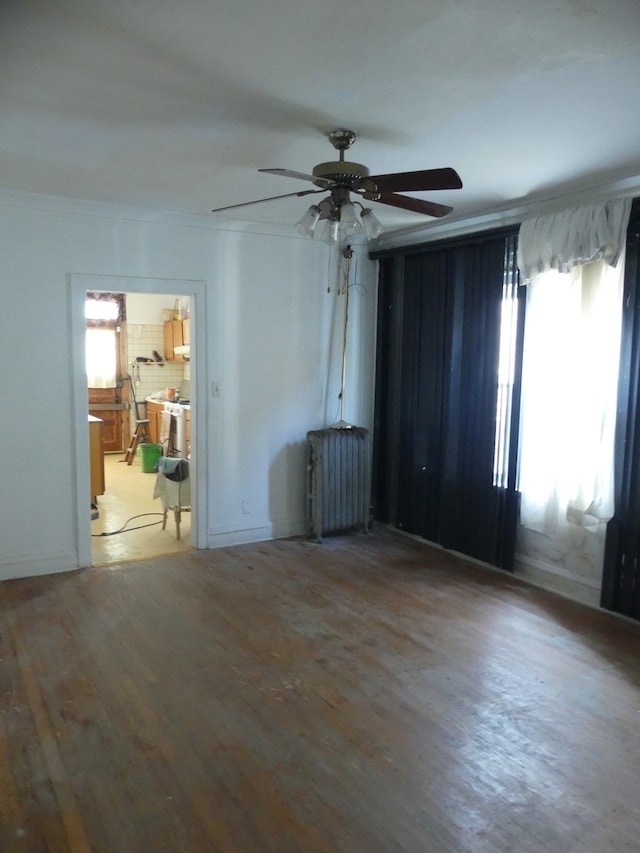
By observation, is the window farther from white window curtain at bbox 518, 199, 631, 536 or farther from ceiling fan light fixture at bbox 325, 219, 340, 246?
ceiling fan light fixture at bbox 325, 219, 340, 246

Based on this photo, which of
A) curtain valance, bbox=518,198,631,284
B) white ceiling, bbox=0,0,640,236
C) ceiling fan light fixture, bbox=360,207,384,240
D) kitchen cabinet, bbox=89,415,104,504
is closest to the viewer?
white ceiling, bbox=0,0,640,236

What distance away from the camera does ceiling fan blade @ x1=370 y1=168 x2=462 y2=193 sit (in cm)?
258

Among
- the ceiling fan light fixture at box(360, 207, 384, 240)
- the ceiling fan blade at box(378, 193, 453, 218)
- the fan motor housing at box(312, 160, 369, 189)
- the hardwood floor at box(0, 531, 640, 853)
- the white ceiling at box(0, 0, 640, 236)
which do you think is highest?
the white ceiling at box(0, 0, 640, 236)

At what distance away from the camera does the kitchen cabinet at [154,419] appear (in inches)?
338

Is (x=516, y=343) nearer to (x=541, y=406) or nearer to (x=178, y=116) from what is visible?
(x=541, y=406)

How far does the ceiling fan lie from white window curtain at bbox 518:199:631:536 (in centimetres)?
110

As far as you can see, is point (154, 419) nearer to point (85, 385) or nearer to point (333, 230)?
point (85, 385)

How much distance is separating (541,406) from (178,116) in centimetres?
279

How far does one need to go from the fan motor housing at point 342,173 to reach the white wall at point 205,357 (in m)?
2.13

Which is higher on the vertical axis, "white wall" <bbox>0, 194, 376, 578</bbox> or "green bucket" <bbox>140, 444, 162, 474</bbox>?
"white wall" <bbox>0, 194, 376, 578</bbox>

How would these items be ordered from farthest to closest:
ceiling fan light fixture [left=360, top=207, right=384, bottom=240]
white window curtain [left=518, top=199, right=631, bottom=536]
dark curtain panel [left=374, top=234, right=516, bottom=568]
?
dark curtain panel [left=374, top=234, right=516, bottom=568] < white window curtain [left=518, top=199, right=631, bottom=536] < ceiling fan light fixture [left=360, top=207, right=384, bottom=240]

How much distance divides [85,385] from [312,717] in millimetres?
2785

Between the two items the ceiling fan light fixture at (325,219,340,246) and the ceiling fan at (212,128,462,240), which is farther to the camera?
the ceiling fan light fixture at (325,219,340,246)

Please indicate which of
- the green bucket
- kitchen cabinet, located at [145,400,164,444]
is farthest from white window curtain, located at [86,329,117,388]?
the green bucket
